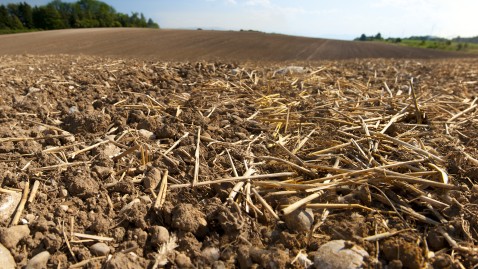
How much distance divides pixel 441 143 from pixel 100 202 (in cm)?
315

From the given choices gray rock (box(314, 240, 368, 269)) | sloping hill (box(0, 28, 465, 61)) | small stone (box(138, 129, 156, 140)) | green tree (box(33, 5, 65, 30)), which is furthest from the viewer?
green tree (box(33, 5, 65, 30))

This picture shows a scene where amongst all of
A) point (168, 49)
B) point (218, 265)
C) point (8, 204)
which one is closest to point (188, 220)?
point (218, 265)

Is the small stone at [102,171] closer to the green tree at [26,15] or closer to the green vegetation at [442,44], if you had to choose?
the green vegetation at [442,44]

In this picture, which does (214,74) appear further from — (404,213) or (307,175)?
(404,213)

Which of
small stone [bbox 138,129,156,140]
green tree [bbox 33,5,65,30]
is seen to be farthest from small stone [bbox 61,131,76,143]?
green tree [bbox 33,5,65,30]

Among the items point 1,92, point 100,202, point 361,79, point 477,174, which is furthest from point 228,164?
point 361,79

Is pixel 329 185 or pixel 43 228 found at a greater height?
pixel 329 185

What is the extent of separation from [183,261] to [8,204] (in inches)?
52.1

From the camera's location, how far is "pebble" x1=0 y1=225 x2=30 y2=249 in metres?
2.11

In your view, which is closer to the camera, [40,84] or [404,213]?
[404,213]

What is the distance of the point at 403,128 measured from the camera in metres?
3.78

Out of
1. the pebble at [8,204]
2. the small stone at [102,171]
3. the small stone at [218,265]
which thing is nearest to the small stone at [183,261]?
the small stone at [218,265]

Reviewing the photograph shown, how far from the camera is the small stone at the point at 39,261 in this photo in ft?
6.60

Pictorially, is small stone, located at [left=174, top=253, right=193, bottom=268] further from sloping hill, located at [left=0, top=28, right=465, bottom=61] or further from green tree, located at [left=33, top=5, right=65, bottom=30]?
green tree, located at [left=33, top=5, right=65, bottom=30]
